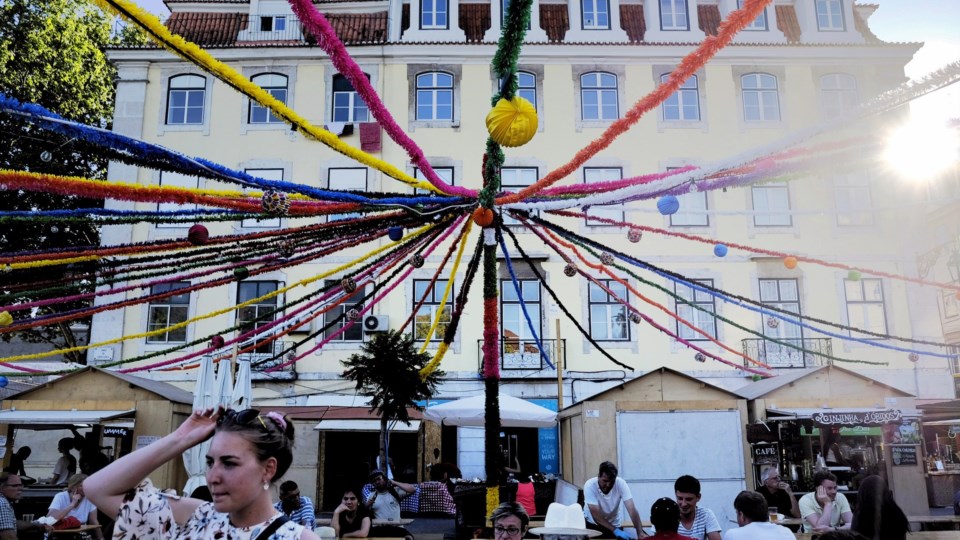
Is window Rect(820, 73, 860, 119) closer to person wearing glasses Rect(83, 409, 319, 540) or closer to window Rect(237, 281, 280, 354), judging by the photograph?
window Rect(237, 281, 280, 354)

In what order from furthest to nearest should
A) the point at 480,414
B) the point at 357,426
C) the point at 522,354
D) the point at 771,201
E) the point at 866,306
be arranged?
the point at 771,201, the point at 866,306, the point at 522,354, the point at 357,426, the point at 480,414

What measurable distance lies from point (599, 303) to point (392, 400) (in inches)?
293

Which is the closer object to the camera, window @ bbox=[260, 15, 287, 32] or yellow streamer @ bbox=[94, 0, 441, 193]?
yellow streamer @ bbox=[94, 0, 441, 193]

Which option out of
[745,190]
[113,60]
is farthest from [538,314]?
[113,60]

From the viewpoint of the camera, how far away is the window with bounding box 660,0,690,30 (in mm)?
20906

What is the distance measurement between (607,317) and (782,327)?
4484 mm

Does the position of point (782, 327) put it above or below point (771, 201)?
below

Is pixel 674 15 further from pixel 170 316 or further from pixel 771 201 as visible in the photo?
pixel 170 316

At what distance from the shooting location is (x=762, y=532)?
16.4 feet

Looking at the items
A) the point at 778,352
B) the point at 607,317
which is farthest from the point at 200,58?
the point at 778,352

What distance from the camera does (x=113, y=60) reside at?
2044cm

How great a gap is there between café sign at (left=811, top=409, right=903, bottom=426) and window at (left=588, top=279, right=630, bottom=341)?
320 inches

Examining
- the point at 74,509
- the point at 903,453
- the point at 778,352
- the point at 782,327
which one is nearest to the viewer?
the point at 74,509

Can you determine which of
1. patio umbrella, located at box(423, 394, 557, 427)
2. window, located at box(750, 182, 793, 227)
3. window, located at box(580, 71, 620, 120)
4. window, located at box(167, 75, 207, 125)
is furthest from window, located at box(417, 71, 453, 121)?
patio umbrella, located at box(423, 394, 557, 427)
